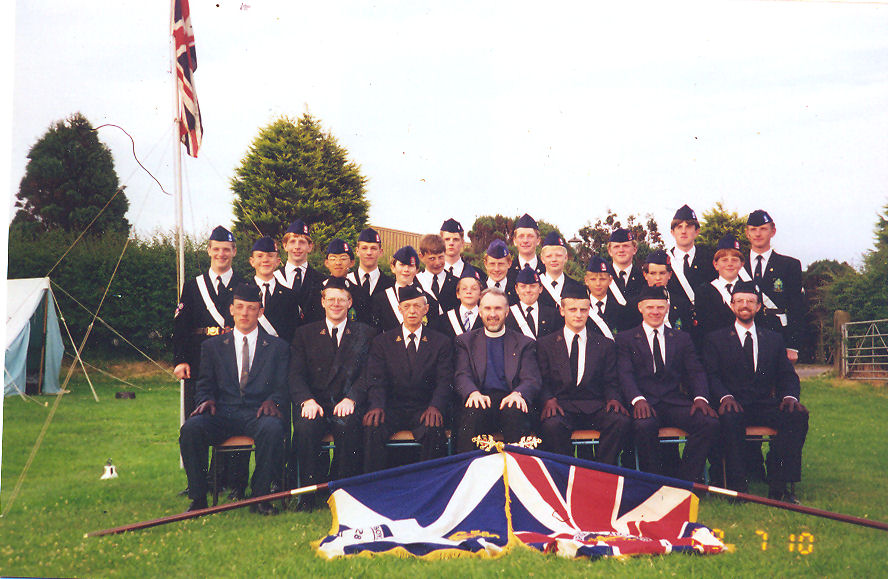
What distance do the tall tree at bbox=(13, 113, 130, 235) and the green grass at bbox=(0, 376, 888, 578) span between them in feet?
4.35

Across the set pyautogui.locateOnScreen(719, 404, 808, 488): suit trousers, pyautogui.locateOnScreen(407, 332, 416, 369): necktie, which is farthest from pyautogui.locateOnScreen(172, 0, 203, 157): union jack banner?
pyautogui.locateOnScreen(719, 404, 808, 488): suit trousers

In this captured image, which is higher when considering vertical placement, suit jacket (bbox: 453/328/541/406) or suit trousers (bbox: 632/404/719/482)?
suit jacket (bbox: 453/328/541/406)

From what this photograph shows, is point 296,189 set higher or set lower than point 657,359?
higher

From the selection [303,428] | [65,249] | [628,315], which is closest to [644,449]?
[628,315]

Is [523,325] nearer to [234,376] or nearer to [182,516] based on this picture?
[234,376]

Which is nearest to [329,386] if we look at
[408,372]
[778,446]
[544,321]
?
[408,372]

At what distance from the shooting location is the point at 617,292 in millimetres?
5031

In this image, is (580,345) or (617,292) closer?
(580,345)

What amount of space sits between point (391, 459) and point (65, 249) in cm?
312

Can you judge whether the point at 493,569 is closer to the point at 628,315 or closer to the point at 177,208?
the point at 628,315

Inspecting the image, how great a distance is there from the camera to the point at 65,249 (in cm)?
557

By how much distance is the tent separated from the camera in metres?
5.51

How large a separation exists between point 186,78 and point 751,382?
182 inches

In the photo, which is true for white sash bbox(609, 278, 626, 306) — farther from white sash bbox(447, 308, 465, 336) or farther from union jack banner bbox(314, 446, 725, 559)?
union jack banner bbox(314, 446, 725, 559)
